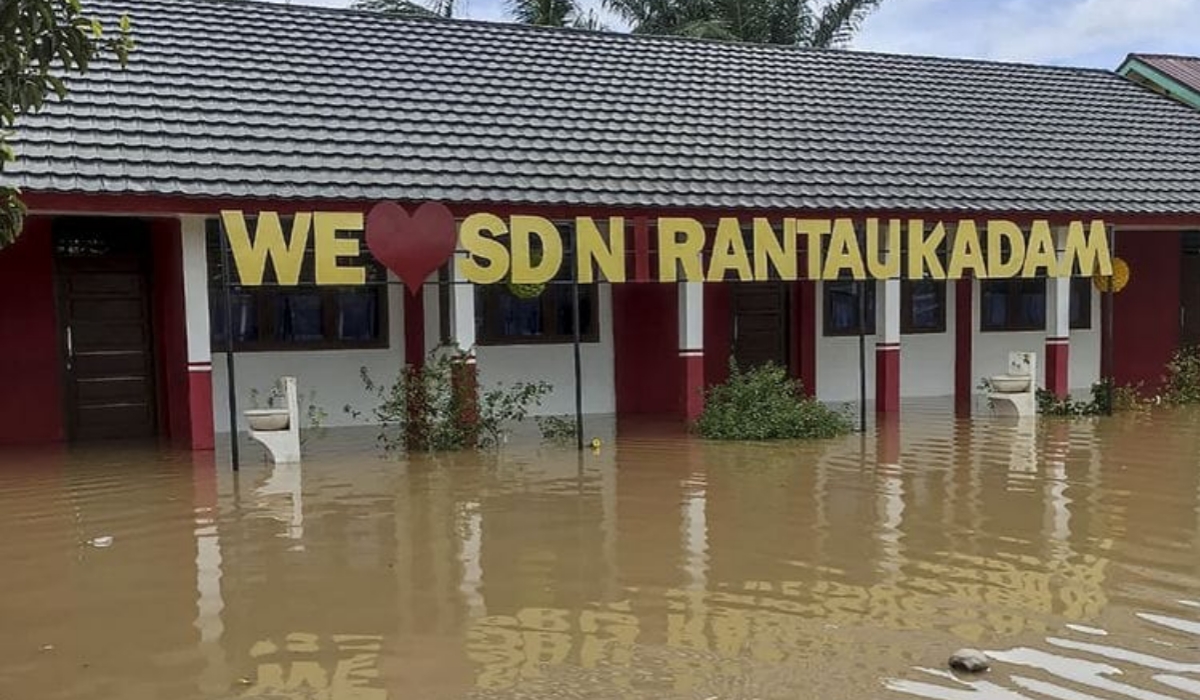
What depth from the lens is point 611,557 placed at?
6887mm

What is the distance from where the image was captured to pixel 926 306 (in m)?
16.2

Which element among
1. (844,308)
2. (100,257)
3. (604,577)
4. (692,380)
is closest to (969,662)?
(604,577)

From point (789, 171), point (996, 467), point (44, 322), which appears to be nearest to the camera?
point (996, 467)

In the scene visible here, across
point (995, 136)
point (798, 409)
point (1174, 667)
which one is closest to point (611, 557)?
point (1174, 667)

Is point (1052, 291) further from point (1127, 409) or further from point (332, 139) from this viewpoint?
point (332, 139)

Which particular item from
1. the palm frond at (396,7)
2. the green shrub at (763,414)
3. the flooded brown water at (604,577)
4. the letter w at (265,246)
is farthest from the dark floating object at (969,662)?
the palm frond at (396,7)

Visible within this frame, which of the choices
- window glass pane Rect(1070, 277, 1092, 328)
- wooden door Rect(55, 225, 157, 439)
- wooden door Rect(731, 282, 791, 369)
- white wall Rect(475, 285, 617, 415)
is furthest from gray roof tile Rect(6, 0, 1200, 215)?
white wall Rect(475, 285, 617, 415)

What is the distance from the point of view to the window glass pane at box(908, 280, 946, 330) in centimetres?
1605

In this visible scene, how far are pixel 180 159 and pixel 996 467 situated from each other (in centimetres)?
841

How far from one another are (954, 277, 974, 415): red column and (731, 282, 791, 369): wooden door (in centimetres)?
265

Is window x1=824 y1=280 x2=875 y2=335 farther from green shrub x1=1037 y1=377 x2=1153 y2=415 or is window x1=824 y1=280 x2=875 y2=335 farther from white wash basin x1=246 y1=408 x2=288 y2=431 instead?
white wash basin x1=246 y1=408 x2=288 y2=431

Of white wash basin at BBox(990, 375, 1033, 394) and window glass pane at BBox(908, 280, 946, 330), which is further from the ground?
window glass pane at BBox(908, 280, 946, 330)

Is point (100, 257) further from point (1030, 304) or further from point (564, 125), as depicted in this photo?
point (1030, 304)

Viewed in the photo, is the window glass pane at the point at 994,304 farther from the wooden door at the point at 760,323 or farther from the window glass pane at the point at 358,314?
the window glass pane at the point at 358,314
